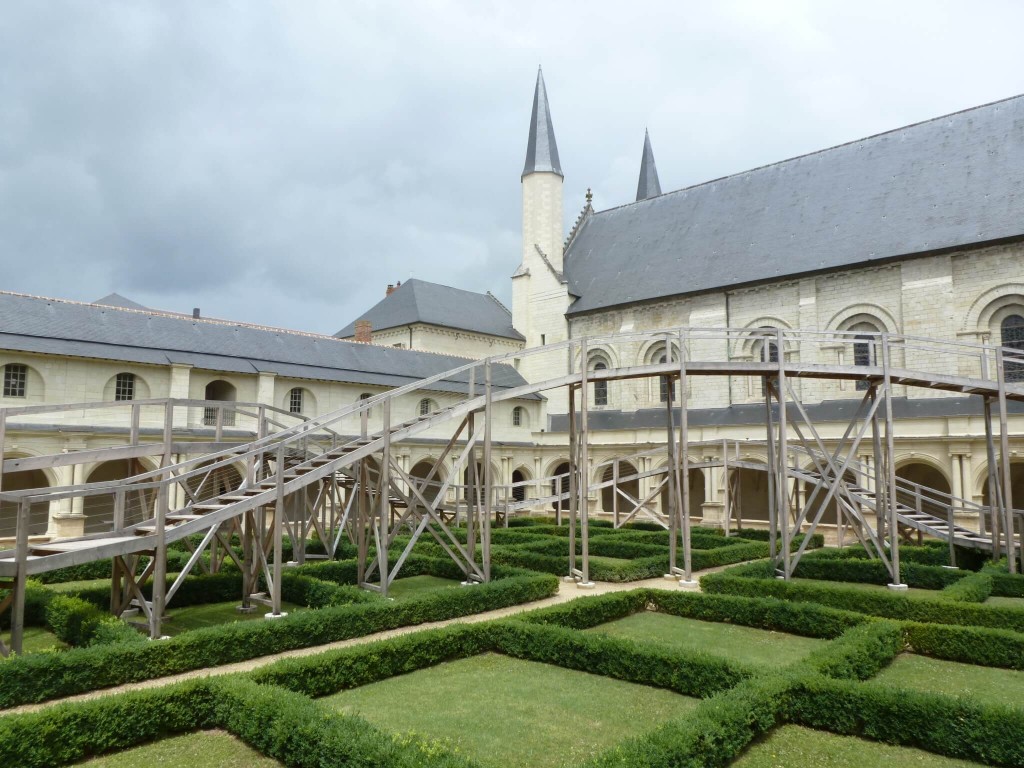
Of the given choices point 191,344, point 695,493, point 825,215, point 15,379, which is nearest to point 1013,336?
point 825,215

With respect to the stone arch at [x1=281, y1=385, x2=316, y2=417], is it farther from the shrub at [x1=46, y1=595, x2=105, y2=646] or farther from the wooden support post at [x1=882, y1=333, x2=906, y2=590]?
the wooden support post at [x1=882, y1=333, x2=906, y2=590]

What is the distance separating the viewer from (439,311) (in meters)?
44.1

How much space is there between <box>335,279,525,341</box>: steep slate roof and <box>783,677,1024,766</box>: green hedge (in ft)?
118

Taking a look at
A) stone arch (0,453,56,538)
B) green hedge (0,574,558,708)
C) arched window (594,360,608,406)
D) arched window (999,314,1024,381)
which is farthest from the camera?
arched window (594,360,608,406)

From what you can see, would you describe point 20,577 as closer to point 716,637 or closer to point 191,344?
point 716,637

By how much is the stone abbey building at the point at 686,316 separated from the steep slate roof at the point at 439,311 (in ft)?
0.65

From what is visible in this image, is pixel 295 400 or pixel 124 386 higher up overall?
pixel 124 386

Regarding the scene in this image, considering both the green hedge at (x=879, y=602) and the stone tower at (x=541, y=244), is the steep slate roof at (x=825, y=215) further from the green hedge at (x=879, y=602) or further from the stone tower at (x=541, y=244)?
the green hedge at (x=879, y=602)

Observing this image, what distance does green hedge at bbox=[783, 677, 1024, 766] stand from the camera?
6770 millimetres

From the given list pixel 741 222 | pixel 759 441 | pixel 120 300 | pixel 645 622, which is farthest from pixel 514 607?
pixel 120 300

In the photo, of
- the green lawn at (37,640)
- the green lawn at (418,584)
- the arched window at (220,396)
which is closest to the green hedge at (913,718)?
the green lawn at (418,584)

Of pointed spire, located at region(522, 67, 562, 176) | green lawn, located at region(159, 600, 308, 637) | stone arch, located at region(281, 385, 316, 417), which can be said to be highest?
pointed spire, located at region(522, 67, 562, 176)

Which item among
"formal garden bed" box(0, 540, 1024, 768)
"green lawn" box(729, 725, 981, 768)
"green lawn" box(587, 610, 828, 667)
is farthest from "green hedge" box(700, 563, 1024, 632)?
"green lawn" box(729, 725, 981, 768)

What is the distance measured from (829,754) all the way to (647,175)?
55.0 meters
